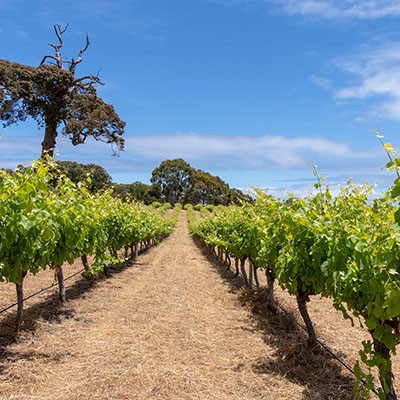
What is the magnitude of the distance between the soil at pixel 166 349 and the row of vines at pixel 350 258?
29.1 inches

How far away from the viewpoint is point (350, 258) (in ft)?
13.0

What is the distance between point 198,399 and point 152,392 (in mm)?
520

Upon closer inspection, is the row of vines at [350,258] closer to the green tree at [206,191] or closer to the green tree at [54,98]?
the green tree at [54,98]

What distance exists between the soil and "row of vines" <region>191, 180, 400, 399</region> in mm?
738

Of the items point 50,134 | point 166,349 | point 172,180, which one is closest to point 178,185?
point 172,180

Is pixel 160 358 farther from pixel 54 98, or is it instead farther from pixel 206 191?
pixel 206 191

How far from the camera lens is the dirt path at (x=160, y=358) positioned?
4449 mm

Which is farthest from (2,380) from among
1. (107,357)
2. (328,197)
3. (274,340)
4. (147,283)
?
(147,283)

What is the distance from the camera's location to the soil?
14.7 ft

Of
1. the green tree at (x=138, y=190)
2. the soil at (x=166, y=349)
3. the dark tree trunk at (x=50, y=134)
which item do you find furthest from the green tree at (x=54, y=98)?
the green tree at (x=138, y=190)

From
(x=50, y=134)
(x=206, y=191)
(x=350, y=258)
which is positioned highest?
(x=50, y=134)

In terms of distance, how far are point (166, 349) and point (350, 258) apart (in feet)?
10.2

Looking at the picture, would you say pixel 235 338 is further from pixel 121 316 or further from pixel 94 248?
pixel 94 248

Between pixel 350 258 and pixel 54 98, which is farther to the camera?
pixel 54 98
